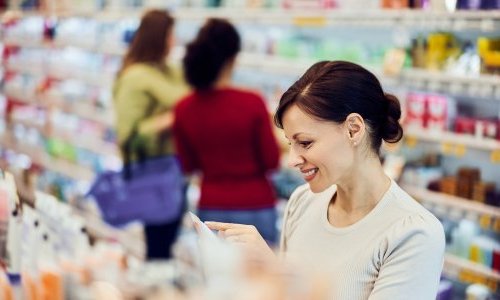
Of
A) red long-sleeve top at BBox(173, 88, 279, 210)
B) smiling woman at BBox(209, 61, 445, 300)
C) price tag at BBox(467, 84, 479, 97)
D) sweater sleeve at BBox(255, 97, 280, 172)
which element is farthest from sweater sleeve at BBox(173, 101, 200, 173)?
smiling woman at BBox(209, 61, 445, 300)

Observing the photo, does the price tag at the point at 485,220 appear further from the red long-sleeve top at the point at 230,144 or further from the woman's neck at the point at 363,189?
the woman's neck at the point at 363,189

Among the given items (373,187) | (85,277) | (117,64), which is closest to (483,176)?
(373,187)

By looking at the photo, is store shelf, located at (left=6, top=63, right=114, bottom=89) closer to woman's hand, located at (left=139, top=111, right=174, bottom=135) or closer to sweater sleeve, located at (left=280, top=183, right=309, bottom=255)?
woman's hand, located at (left=139, top=111, right=174, bottom=135)

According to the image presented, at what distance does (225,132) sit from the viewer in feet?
10.5

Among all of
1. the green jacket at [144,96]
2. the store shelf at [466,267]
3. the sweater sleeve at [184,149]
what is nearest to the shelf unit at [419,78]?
the green jacket at [144,96]

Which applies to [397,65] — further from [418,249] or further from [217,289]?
[217,289]

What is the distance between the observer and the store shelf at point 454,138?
333 cm

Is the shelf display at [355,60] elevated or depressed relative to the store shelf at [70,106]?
elevated

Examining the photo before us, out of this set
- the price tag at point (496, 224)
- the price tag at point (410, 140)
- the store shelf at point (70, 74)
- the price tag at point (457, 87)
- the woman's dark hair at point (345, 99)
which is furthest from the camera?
the store shelf at point (70, 74)

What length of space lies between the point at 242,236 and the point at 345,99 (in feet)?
1.46

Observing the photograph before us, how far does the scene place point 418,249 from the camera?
1.58 m

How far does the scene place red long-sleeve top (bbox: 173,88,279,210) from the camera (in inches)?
126

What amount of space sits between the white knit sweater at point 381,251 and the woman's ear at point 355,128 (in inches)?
6.5

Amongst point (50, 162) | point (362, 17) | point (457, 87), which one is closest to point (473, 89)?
point (457, 87)
